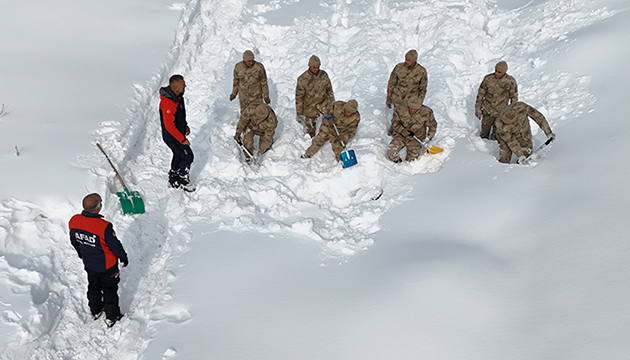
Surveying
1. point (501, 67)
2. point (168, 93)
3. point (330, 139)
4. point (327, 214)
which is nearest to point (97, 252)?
point (168, 93)

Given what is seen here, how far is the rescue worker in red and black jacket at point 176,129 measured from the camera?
18.1 feet

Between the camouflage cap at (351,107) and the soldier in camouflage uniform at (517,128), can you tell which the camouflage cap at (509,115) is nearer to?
the soldier in camouflage uniform at (517,128)

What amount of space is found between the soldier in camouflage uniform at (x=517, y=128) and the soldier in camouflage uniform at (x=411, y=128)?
39.3 inches

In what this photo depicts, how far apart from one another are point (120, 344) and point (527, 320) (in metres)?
3.79

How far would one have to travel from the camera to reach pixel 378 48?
9.84 metres

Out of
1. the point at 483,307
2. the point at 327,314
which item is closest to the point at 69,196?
the point at 327,314

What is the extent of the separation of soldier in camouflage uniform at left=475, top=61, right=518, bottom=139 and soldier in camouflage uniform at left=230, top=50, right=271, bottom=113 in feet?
12.3

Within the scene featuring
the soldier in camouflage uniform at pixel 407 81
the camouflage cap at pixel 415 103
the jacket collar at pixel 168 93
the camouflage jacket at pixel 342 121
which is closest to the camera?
the jacket collar at pixel 168 93

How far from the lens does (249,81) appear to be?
7.39 meters

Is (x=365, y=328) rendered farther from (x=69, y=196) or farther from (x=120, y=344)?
(x=69, y=196)

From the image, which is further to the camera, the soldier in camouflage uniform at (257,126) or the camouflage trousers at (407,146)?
the soldier in camouflage uniform at (257,126)

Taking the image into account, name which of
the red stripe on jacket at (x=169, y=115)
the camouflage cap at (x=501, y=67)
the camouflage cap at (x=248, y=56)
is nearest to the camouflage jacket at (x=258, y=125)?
the camouflage cap at (x=248, y=56)

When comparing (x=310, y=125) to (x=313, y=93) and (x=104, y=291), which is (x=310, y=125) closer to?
(x=313, y=93)

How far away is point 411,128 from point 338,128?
1160 mm
